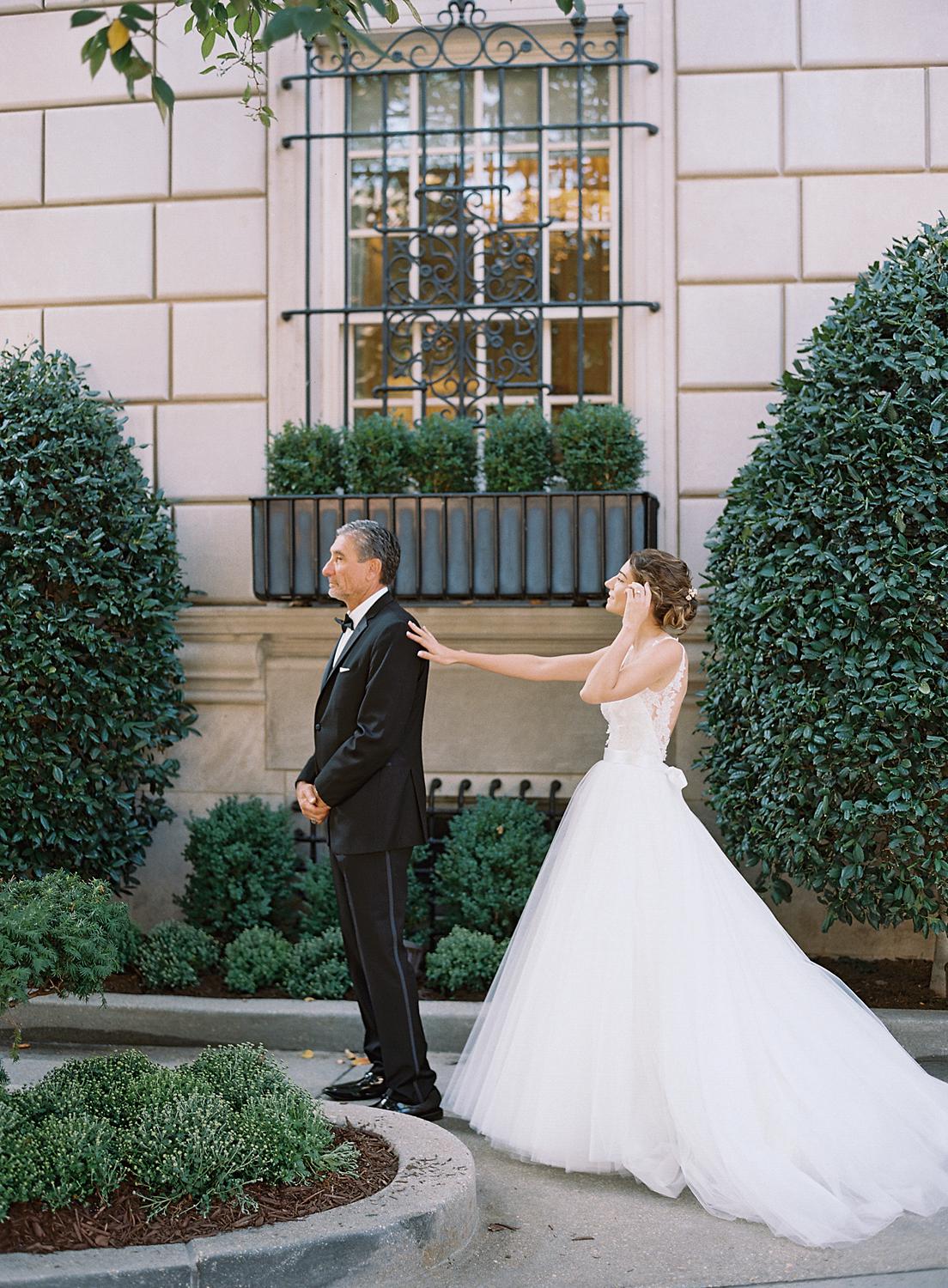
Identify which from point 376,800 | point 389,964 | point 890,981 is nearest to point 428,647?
point 376,800

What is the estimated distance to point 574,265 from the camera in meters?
7.76

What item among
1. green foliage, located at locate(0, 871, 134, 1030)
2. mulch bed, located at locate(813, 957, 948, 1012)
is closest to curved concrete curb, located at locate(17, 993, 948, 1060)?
mulch bed, located at locate(813, 957, 948, 1012)

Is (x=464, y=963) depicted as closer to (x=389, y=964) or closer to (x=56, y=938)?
(x=389, y=964)

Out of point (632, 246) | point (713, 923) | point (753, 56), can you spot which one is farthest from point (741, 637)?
point (753, 56)

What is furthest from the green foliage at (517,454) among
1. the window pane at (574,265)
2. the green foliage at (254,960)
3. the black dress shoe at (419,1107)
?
the black dress shoe at (419,1107)

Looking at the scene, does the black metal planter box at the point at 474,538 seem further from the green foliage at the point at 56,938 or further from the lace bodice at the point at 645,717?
the green foliage at the point at 56,938

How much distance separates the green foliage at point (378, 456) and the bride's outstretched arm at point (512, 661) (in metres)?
2.08

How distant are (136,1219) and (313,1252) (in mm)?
514

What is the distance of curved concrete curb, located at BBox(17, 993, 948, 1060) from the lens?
6.07 m

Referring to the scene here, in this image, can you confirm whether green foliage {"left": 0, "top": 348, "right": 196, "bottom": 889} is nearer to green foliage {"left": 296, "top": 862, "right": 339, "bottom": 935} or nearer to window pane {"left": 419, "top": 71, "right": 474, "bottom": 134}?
green foliage {"left": 296, "top": 862, "right": 339, "bottom": 935}

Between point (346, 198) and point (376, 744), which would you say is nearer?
point (376, 744)

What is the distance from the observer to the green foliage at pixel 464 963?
6.33 metres

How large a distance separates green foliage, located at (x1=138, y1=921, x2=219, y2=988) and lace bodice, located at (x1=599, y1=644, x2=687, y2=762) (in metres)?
2.66

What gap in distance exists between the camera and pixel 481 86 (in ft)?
25.7
